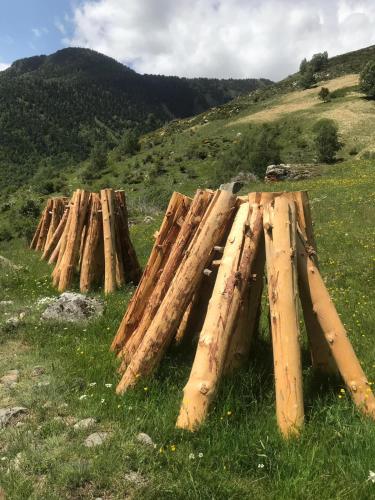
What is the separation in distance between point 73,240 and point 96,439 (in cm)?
765

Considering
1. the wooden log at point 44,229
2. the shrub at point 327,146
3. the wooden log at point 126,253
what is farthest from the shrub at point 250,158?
the wooden log at point 126,253

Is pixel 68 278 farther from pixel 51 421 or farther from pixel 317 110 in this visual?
pixel 317 110

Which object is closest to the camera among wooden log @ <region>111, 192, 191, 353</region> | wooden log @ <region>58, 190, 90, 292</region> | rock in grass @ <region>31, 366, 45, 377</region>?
rock in grass @ <region>31, 366, 45, 377</region>

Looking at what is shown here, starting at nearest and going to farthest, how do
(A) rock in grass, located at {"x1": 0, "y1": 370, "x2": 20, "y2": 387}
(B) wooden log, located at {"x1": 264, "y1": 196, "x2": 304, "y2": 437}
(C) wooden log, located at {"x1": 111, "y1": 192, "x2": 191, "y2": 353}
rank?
1. (B) wooden log, located at {"x1": 264, "y1": 196, "x2": 304, "y2": 437}
2. (A) rock in grass, located at {"x1": 0, "y1": 370, "x2": 20, "y2": 387}
3. (C) wooden log, located at {"x1": 111, "y1": 192, "x2": 191, "y2": 353}

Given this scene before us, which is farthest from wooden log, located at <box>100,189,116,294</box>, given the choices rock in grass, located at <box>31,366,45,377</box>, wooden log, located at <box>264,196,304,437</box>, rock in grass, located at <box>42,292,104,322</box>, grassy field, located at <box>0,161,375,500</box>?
wooden log, located at <box>264,196,304,437</box>

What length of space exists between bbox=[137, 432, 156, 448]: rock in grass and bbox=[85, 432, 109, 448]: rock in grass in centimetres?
27

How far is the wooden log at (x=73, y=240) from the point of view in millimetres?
10383

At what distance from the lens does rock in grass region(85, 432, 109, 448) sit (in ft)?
12.3

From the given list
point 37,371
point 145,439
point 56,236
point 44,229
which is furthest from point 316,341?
point 44,229

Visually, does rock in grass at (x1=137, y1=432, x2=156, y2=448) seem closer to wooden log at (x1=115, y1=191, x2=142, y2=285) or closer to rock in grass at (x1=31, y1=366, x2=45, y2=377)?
rock in grass at (x1=31, y1=366, x2=45, y2=377)

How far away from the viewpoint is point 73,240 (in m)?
11.0

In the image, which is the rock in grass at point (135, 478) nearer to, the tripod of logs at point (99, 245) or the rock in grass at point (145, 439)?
the rock in grass at point (145, 439)

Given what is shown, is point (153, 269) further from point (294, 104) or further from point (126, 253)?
point (294, 104)

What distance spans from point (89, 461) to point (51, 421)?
31.8 inches
